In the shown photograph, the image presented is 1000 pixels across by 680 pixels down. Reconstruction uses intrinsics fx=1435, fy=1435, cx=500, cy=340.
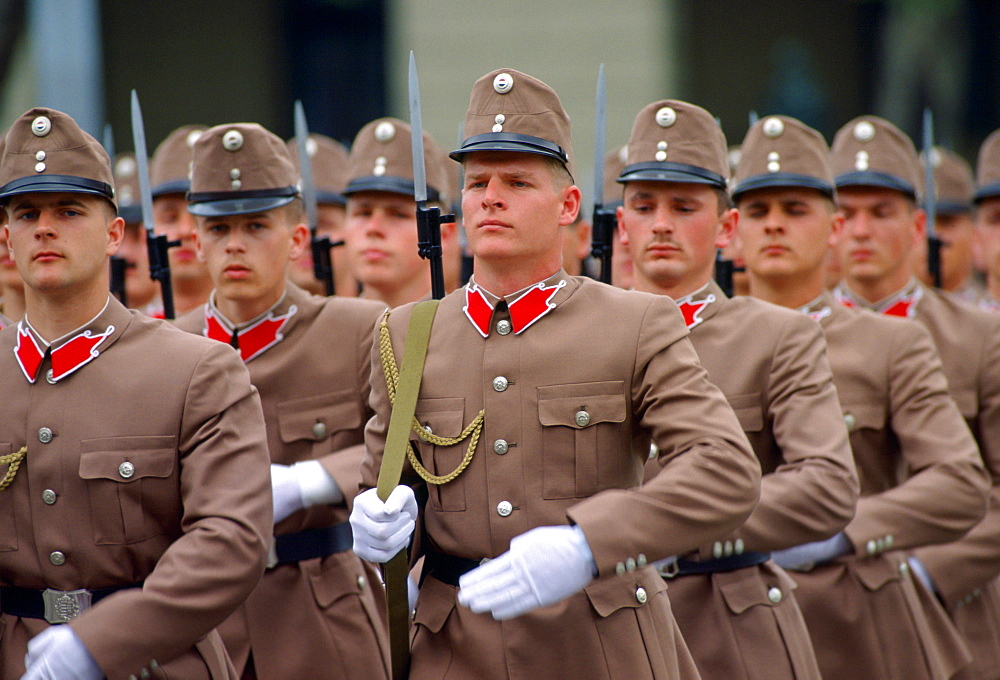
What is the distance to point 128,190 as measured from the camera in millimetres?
7676

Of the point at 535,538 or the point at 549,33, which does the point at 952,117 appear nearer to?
the point at 549,33

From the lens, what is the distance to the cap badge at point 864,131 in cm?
639

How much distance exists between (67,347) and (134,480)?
0.43m

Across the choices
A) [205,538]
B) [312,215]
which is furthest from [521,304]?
[312,215]

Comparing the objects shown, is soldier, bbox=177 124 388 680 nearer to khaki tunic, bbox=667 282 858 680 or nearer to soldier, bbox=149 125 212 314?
khaki tunic, bbox=667 282 858 680

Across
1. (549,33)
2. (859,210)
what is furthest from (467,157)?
(549,33)

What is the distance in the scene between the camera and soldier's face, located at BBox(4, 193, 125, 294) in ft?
12.2

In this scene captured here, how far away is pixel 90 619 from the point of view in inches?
129

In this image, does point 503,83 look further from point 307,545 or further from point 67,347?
point 307,545

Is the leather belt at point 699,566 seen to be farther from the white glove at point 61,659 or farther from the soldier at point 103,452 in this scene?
the white glove at point 61,659

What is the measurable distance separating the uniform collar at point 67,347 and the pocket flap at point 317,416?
1.12m

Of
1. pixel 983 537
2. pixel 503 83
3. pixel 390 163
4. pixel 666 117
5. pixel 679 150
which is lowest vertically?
pixel 983 537

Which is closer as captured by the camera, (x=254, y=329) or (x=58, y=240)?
(x=58, y=240)

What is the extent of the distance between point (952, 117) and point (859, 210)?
432 inches
